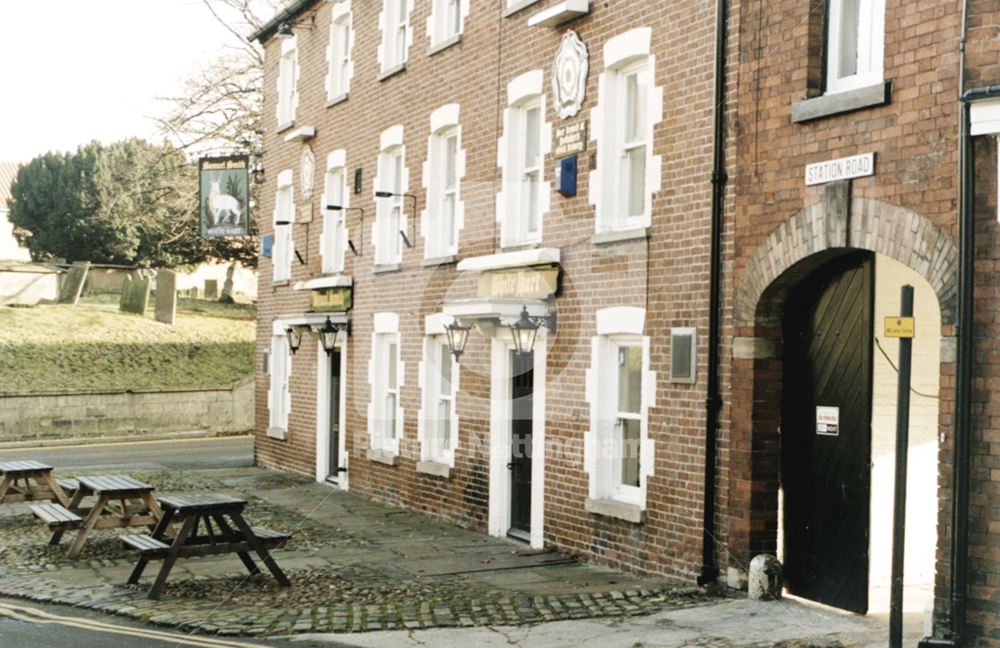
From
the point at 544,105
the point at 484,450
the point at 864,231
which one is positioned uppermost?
the point at 544,105

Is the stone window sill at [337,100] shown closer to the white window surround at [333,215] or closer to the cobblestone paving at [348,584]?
the white window surround at [333,215]

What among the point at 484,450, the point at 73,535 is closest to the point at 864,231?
the point at 484,450

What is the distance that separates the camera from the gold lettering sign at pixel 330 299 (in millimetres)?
21516

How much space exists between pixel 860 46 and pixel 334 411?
563 inches

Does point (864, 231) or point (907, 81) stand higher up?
point (907, 81)

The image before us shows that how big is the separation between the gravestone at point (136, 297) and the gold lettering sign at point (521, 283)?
2749 cm

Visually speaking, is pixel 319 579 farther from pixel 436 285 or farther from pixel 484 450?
pixel 436 285

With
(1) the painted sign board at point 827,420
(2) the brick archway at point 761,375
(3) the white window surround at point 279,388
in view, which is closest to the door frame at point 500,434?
(2) the brick archway at point 761,375

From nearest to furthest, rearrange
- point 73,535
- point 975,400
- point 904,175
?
point 975,400 < point 904,175 < point 73,535

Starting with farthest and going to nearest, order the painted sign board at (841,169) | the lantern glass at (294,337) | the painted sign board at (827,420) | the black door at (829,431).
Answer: the lantern glass at (294,337) → the painted sign board at (827,420) → the black door at (829,431) → the painted sign board at (841,169)

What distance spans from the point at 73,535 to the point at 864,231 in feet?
36.1

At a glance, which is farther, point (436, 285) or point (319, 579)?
point (436, 285)

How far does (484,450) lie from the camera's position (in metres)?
16.4

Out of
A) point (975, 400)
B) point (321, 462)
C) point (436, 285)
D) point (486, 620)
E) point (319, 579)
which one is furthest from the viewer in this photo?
point (321, 462)
